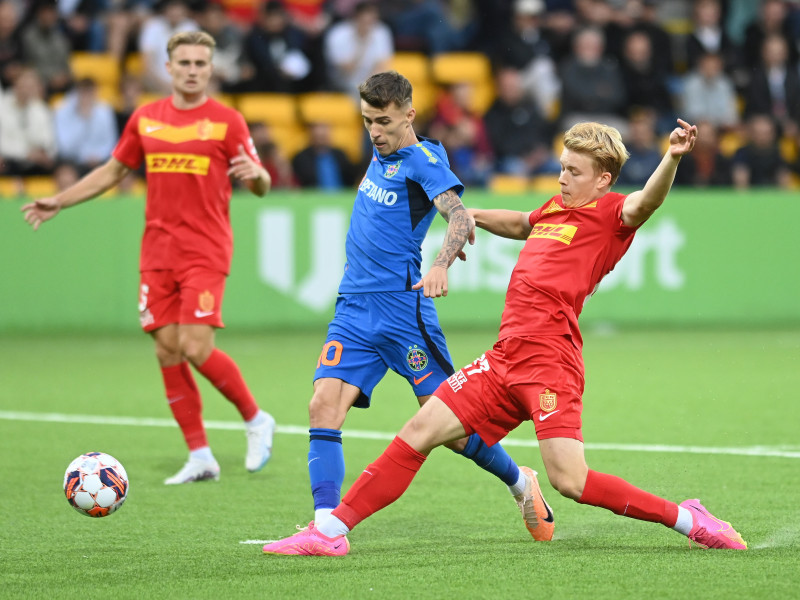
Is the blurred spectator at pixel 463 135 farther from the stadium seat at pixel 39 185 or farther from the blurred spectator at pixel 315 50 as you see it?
the stadium seat at pixel 39 185

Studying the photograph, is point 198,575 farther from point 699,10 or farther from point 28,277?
point 699,10

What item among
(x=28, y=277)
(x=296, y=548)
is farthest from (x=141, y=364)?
(x=296, y=548)

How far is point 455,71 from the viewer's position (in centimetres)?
1731

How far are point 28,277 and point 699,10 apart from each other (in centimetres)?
1026

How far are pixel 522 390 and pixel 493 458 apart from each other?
0.66m

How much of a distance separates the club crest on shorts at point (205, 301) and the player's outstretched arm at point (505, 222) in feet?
6.95

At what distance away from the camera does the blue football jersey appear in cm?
562

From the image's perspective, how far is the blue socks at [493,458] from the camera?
18.6 feet

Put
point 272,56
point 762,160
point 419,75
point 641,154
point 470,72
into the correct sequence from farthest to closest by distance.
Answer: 1. point 470,72
2. point 419,75
3. point 272,56
4. point 762,160
5. point 641,154

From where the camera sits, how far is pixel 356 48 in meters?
16.7

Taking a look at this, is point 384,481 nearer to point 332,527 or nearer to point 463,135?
point 332,527

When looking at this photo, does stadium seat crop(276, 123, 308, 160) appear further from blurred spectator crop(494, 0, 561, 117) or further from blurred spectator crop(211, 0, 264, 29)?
blurred spectator crop(494, 0, 561, 117)

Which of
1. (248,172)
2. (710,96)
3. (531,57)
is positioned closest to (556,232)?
(248,172)

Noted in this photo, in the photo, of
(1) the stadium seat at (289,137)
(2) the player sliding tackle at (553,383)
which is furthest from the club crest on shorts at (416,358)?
(1) the stadium seat at (289,137)
